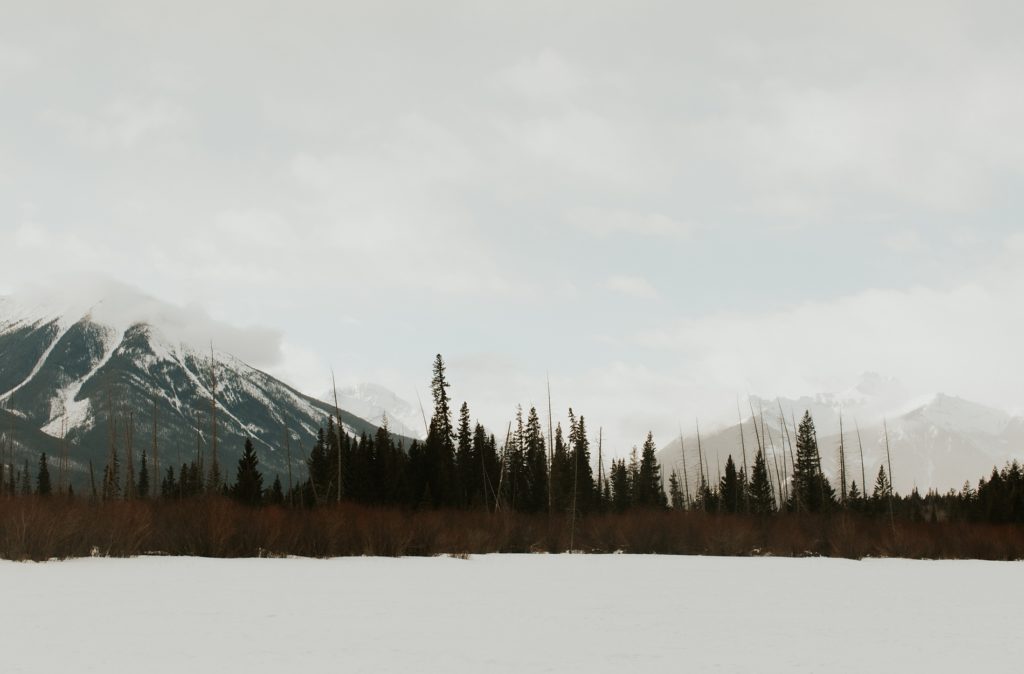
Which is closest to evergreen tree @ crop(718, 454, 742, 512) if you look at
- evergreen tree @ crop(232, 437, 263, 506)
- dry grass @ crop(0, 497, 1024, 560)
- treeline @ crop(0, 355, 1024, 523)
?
treeline @ crop(0, 355, 1024, 523)

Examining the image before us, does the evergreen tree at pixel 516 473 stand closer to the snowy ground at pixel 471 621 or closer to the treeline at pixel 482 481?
the treeline at pixel 482 481

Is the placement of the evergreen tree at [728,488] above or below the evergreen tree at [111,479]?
below

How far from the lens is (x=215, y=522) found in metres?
15.9

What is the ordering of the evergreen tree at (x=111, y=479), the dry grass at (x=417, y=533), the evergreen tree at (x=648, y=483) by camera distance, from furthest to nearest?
the evergreen tree at (x=648, y=483)
the evergreen tree at (x=111, y=479)
the dry grass at (x=417, y=533)

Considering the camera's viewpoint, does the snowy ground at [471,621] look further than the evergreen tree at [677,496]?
No

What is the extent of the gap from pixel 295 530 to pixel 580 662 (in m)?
11.9

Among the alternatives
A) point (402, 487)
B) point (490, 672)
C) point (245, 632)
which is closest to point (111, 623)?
point (245, 632)

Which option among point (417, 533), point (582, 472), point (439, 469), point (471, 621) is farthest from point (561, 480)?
point (471, 621)

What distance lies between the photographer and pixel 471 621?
8477 millimetres

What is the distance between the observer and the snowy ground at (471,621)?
641 cm

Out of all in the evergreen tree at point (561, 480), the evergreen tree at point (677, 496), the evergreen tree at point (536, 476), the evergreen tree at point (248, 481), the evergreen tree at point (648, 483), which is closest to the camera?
the evergreen tree at point (248, 481)

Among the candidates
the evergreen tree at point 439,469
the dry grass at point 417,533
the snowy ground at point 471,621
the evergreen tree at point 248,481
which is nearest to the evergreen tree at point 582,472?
the evergreen tree at point 439,469

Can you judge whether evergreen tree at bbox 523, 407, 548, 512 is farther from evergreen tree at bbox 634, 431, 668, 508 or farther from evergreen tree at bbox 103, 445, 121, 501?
evergreen tree at bbox 103, 445, 121, 501

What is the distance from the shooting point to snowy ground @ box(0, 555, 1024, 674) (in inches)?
252
